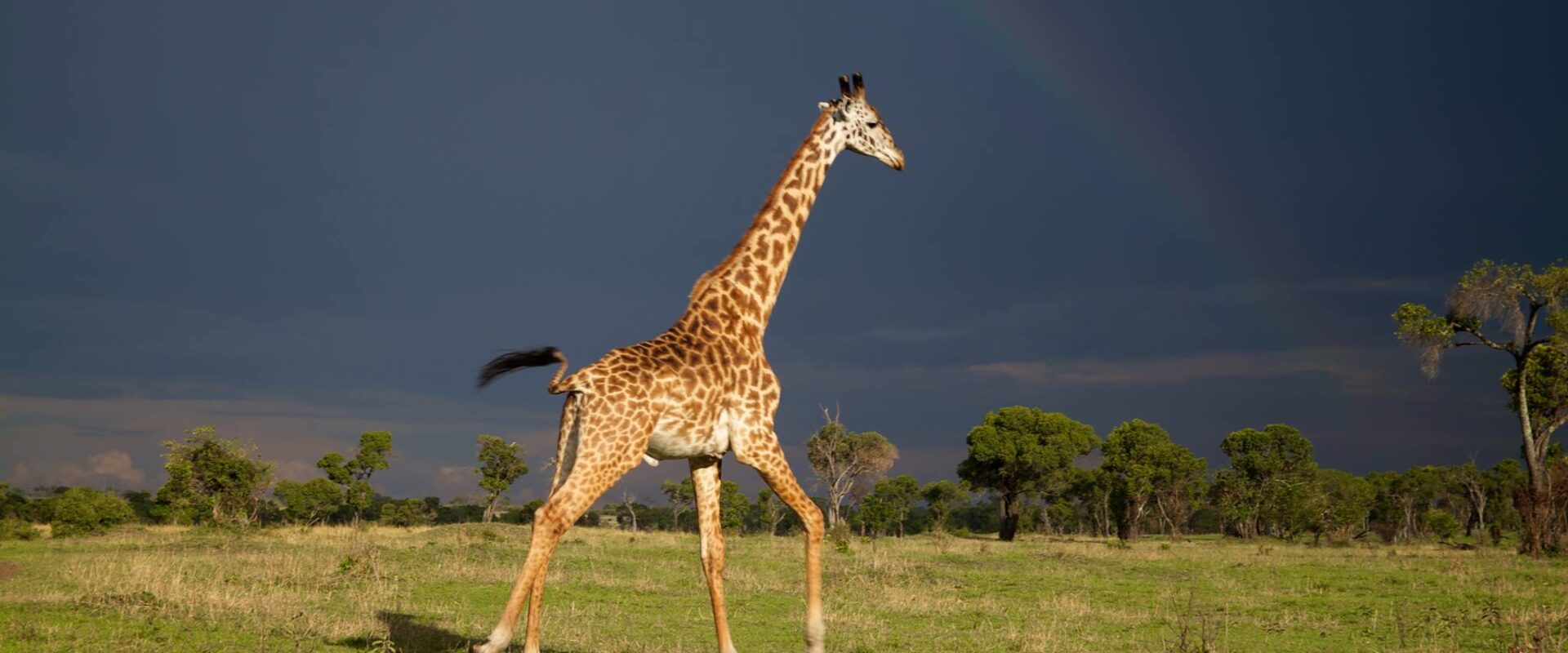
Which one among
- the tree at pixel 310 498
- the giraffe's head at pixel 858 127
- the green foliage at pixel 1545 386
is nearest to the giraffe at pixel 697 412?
the giraffe's head at pixel 858 127

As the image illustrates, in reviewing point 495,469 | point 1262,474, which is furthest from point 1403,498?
point 495,469

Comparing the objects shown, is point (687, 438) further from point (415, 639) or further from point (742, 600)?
point (742, 600)

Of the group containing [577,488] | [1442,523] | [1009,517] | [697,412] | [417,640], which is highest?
[697,412]

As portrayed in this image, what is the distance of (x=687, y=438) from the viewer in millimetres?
8375

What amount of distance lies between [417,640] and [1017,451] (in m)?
52.5

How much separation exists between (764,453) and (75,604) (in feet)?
32.4

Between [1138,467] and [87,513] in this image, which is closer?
[87,513]

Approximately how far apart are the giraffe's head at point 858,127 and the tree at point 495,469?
48.6m

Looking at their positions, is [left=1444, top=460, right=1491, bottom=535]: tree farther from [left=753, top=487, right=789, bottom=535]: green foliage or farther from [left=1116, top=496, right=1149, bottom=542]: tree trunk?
[left=753, top=487, right=789, bottom=535]: green foliage

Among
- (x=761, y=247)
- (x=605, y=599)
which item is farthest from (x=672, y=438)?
(x=605, y=599)

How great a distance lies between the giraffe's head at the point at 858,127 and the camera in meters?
10.4

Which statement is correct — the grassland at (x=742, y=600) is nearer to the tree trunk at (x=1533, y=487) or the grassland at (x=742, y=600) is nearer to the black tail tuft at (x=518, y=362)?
the black tail tuft at (x=518, y=362)

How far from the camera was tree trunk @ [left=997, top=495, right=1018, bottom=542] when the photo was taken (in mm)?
58750

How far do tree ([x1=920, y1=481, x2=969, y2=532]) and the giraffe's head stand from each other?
66437mm
